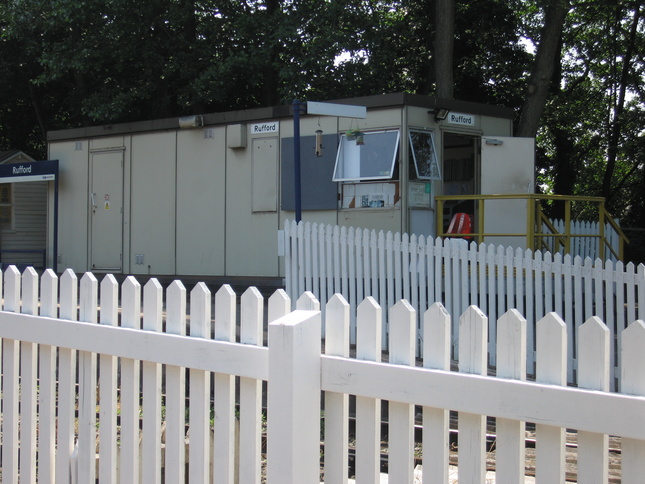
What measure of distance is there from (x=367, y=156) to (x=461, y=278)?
422 centimetres

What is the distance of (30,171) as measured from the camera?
16094 mm

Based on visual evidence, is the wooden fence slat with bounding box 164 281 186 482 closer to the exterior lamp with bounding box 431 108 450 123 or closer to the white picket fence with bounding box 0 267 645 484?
the white picket fence with bounding box 0 267 645 484

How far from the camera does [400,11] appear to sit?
2058 cm

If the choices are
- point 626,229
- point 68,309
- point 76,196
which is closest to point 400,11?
point 626,229

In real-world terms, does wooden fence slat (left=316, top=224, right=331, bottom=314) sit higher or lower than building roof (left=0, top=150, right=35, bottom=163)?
lower

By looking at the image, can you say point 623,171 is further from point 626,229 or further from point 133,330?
point 133,330

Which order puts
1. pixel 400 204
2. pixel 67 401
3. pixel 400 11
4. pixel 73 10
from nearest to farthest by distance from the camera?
pixel 67 401
pixel 400 204
pixel 73 10
pixel 400 11

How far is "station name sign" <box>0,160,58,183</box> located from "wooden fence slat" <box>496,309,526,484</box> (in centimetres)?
1464

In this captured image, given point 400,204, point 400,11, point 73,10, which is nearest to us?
point 400,204

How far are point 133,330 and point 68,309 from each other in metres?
0.62

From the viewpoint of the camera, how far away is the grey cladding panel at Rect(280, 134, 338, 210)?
40.9ft

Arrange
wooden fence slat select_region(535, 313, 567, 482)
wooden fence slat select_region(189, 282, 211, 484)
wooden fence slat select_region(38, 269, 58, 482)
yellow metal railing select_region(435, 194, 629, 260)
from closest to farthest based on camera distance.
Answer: wooden fence slat select_region(535, 313, 567, 482) < wooden fence slat select_region(189, 282, 211, 484) < wooden fence slat select_region(38, 269, 58, 482) < yellow metal railing select_region(435, 194, 629, 260)

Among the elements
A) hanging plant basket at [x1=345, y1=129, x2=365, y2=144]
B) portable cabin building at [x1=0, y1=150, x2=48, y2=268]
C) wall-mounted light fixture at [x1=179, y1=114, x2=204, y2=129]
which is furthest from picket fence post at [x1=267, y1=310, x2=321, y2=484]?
portable cabin building at [x1=0, y1=150, x2=48, y2=268]

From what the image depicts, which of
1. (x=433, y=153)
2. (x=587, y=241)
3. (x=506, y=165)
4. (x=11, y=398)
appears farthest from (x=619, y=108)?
(x=11, y=398)
